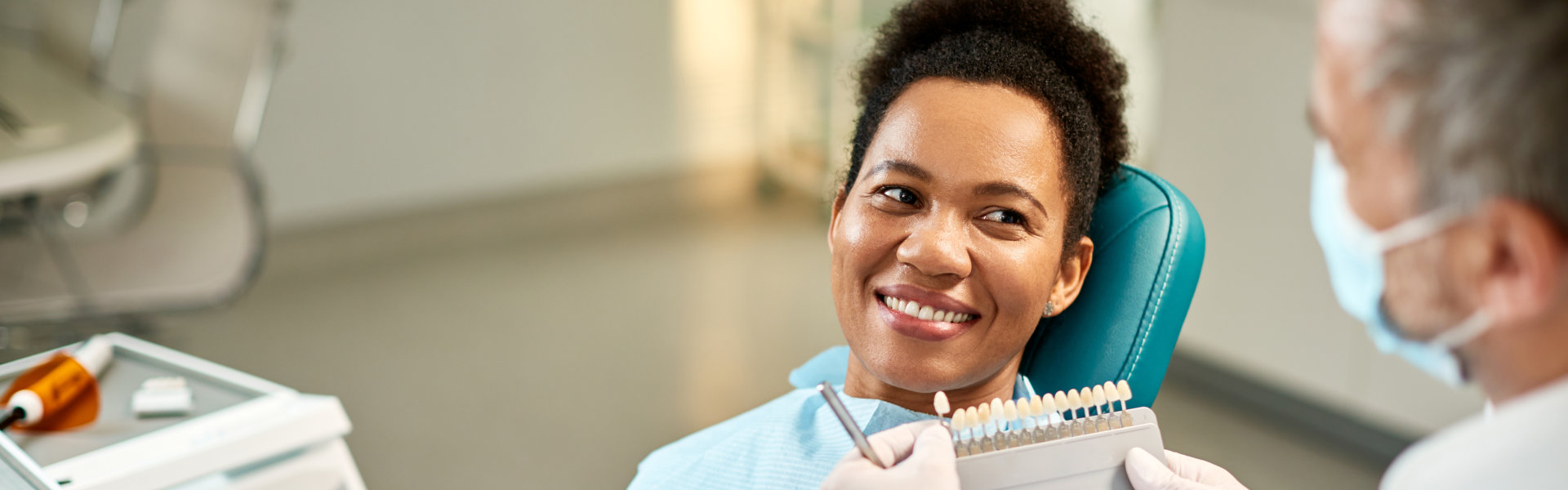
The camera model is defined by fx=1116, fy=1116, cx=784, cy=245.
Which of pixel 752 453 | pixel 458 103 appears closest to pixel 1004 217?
pixel 752 453

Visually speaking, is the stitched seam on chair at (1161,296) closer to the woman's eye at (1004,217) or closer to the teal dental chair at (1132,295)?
the teal dental chair at (1132,295)

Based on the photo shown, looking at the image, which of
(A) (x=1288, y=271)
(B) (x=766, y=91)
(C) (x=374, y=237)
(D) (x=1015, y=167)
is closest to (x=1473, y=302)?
(D) (x=1015, y=167)

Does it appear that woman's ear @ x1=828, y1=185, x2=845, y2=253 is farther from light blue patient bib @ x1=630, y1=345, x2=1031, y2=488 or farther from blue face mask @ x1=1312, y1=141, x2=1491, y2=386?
blue face mask @ x1=1312, y1=141, x2=1491, y2=386

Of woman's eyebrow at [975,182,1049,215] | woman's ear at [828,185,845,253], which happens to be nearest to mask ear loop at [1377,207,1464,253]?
woman's eyebrow at [975,182,1049,215]

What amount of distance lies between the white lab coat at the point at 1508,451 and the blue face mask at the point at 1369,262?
4 cm

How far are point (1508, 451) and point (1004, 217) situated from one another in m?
0.57

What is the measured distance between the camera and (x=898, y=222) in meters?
1.17

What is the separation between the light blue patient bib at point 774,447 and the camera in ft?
3.86

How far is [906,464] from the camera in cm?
91

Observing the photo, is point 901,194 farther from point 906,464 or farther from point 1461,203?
point 1461,203

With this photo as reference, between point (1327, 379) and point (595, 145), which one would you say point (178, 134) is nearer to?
point (595, 145)

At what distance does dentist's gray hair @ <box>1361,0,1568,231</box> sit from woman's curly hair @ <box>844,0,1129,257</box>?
22.5 inches

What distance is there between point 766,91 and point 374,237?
61.2 inches

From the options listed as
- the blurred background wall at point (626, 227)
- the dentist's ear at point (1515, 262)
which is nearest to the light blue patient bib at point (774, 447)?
the blurred background wall at point (626, 227)
